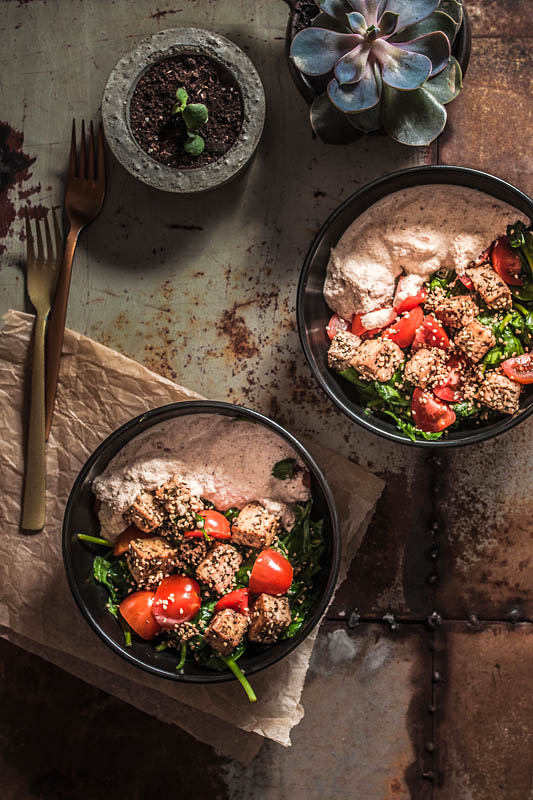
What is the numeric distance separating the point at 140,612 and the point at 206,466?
381mm

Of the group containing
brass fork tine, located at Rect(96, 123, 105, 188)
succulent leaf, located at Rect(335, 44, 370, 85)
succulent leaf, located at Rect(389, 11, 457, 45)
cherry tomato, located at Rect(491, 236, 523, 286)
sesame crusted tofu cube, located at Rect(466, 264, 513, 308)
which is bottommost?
sesame crusted tofu cube, located at Rect(466, 264, 513, 308)

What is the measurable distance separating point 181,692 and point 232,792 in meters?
0.36

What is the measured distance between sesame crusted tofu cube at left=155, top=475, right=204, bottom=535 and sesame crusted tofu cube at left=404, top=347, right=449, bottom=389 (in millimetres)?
594

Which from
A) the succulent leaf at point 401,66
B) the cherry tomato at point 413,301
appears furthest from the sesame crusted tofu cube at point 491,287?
the succulent leaf at point 401,66

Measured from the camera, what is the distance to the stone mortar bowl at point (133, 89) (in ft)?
5.99

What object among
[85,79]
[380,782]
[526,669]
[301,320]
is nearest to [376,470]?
[301,320]

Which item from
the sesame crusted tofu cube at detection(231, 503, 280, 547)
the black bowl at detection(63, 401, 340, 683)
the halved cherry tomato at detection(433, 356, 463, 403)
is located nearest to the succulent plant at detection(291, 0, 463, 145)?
the halved cherry tomato at detection(433, 356, 463, 403)

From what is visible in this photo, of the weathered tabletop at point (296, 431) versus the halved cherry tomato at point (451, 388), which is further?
the weathered tabletop at point (296, 431)

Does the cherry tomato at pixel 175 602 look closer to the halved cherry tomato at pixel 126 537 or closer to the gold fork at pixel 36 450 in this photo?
the halved cherry tomato at pixel 126 537

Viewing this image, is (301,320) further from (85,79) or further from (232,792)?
(232,792)

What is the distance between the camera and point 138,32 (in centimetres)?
196

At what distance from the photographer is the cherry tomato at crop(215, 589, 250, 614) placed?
1.69 m

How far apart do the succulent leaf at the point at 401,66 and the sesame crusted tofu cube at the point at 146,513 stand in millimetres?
1093

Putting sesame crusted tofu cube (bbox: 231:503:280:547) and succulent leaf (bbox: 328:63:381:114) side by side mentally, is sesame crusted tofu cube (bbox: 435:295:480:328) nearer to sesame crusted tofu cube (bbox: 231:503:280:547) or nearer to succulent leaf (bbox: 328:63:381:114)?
succulent leaf (bbox: 328:63:381:114)
